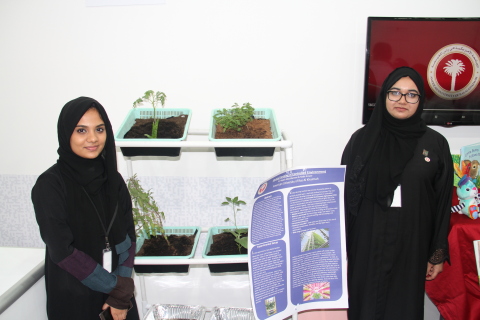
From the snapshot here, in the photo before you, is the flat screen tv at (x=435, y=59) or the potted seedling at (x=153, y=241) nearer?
the potted seedling at (x=153, y=241)

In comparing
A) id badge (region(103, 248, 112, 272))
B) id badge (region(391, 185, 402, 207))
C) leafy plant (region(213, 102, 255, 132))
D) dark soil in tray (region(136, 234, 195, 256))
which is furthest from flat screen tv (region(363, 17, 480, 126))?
id badge (region(103, 248, 112, 272))

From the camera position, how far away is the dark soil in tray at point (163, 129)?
1736mm

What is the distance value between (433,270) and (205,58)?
1551 mm

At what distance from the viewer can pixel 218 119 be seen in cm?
179

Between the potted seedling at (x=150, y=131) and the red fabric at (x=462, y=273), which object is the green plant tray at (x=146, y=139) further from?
the red fabric at (x=462, y=273)

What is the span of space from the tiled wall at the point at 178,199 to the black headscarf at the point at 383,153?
0.69m

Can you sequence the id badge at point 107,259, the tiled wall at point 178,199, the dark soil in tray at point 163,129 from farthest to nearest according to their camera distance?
the tiled wall at point 178,199
the dark soil in tray at point 163,129
the id badge at point 107,259

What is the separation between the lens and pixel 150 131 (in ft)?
5.79

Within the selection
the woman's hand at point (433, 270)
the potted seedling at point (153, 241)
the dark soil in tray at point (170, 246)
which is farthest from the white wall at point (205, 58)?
the woman's hand at point (433, 270)

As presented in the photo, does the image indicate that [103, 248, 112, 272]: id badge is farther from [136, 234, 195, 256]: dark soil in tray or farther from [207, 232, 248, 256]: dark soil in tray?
[207, 232, 248, 256]: dark soil in tray

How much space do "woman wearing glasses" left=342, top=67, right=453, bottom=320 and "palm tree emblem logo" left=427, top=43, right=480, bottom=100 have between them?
1.53 ft

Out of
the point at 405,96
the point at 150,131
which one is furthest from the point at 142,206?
the point at 405,96

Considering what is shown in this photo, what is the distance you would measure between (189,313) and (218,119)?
4.07 feet

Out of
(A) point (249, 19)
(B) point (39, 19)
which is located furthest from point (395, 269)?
(B) point (39, 19)
